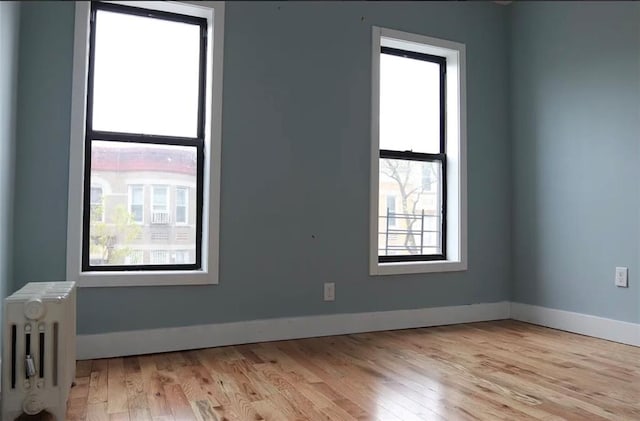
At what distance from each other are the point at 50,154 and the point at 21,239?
47 cm

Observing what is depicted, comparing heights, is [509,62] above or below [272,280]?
above

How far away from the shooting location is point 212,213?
294 cm

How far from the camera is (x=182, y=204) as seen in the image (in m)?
3.01

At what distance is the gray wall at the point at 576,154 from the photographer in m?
3.10

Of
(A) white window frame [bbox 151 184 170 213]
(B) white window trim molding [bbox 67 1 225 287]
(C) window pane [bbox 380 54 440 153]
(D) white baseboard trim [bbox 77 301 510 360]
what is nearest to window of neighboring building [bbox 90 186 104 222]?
(B) white window trim molding [bbox 67 1 225 287]

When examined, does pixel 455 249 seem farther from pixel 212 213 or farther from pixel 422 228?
pixel 212 213

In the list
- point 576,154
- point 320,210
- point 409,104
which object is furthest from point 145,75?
point 576,154

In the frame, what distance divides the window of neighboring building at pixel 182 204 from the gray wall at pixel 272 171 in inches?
9.6

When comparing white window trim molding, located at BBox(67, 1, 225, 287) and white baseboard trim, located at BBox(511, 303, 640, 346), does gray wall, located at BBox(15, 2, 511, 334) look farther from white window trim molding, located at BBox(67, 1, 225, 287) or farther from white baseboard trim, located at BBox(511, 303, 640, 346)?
white baseboard trim, located at BBox(511, 303, 640, 346)

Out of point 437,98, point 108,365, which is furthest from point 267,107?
point 108,365

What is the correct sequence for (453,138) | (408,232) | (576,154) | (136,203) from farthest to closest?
(453,138)
(408,232)
(576,154)
(136,203)

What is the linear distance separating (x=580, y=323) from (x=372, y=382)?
1.88 meters

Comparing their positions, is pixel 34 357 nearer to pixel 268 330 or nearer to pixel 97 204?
pixel 97 204

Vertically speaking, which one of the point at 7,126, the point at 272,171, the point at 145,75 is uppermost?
the point at 145,75
